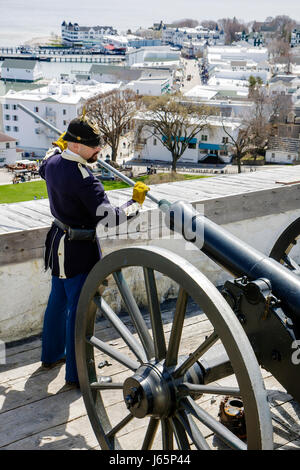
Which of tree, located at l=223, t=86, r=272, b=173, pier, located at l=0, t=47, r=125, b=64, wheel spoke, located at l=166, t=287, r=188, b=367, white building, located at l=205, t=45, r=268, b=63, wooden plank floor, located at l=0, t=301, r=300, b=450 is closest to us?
wheel spoke, located at l=166, t=287, r=188, b=367

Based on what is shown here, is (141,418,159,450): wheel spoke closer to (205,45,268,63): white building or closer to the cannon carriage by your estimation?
the cannon carriage

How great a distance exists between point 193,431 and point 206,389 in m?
0.15

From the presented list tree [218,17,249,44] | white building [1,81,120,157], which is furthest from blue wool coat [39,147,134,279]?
tree [218,17,249,44]

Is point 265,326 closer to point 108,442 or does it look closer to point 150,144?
point 108,442

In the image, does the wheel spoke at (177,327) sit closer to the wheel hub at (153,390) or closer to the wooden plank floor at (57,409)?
the wheel hub at (153,390)

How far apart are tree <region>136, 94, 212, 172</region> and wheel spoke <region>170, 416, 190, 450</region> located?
38.5 metres

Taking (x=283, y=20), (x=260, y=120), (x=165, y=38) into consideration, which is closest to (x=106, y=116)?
(x=260, y=120)

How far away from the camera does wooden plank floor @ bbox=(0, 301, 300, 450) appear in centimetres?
256

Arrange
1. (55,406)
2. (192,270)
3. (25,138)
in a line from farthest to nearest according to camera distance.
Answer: (25,138) → (55,406) → (192,270)

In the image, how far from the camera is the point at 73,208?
9.09ft

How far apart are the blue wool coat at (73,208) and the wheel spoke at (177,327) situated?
2.61 ft

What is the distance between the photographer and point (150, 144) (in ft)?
154

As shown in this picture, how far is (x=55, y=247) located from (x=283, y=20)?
211 meters

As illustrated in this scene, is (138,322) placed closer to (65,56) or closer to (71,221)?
(71,221)
